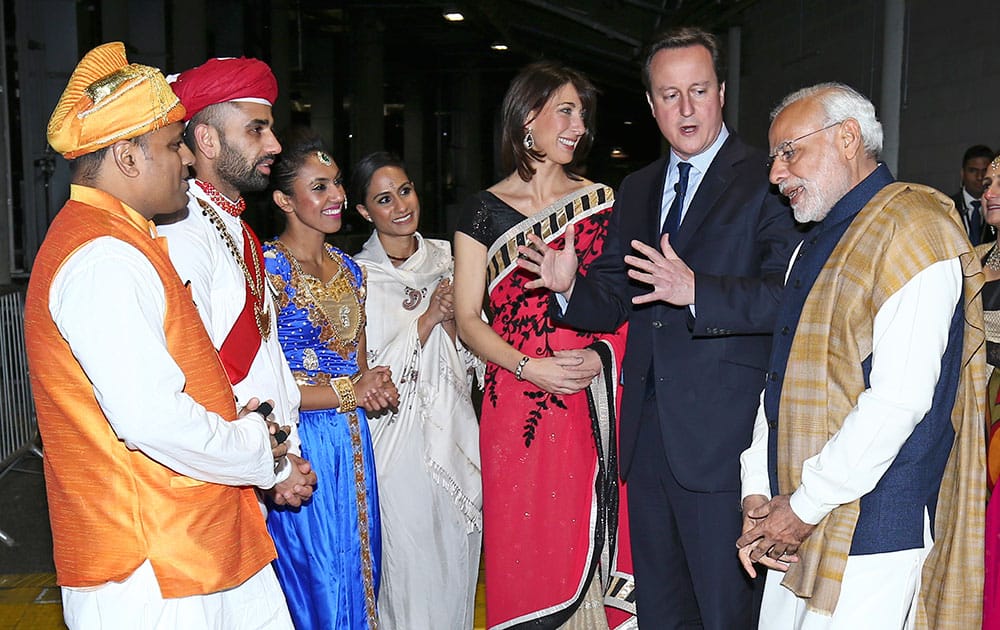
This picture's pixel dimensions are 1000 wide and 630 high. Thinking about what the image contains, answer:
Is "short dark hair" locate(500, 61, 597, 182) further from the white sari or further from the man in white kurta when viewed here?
the man in white kurta

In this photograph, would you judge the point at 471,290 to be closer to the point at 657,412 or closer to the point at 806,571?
the point at 657,412

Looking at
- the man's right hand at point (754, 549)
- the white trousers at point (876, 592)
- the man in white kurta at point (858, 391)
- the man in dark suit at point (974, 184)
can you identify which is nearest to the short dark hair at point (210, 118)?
the man in white kurta at point (858, 391)

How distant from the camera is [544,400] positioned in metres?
3.06

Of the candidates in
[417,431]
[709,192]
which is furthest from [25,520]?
[709,192]

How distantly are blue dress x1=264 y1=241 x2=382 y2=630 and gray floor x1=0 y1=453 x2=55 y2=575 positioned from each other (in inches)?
78.0

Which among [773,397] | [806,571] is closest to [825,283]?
[773,397]

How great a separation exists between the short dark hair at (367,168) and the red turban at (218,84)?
111 centimetres

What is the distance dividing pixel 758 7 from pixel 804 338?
9642mm

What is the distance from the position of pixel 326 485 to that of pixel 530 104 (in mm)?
1413

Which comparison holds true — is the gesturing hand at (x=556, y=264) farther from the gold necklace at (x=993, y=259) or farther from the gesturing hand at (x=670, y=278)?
the gold necklace at (x=993, y=259)

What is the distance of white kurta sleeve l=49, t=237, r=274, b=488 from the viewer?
169 centimetres

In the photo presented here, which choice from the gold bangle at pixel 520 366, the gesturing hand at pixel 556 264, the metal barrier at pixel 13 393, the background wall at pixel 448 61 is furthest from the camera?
the background wall at pixel 448 61

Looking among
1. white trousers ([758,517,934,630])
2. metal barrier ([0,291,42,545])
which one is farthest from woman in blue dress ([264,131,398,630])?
metal barrier ([0,291,42,545])

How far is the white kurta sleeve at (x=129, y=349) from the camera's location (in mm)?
1686
